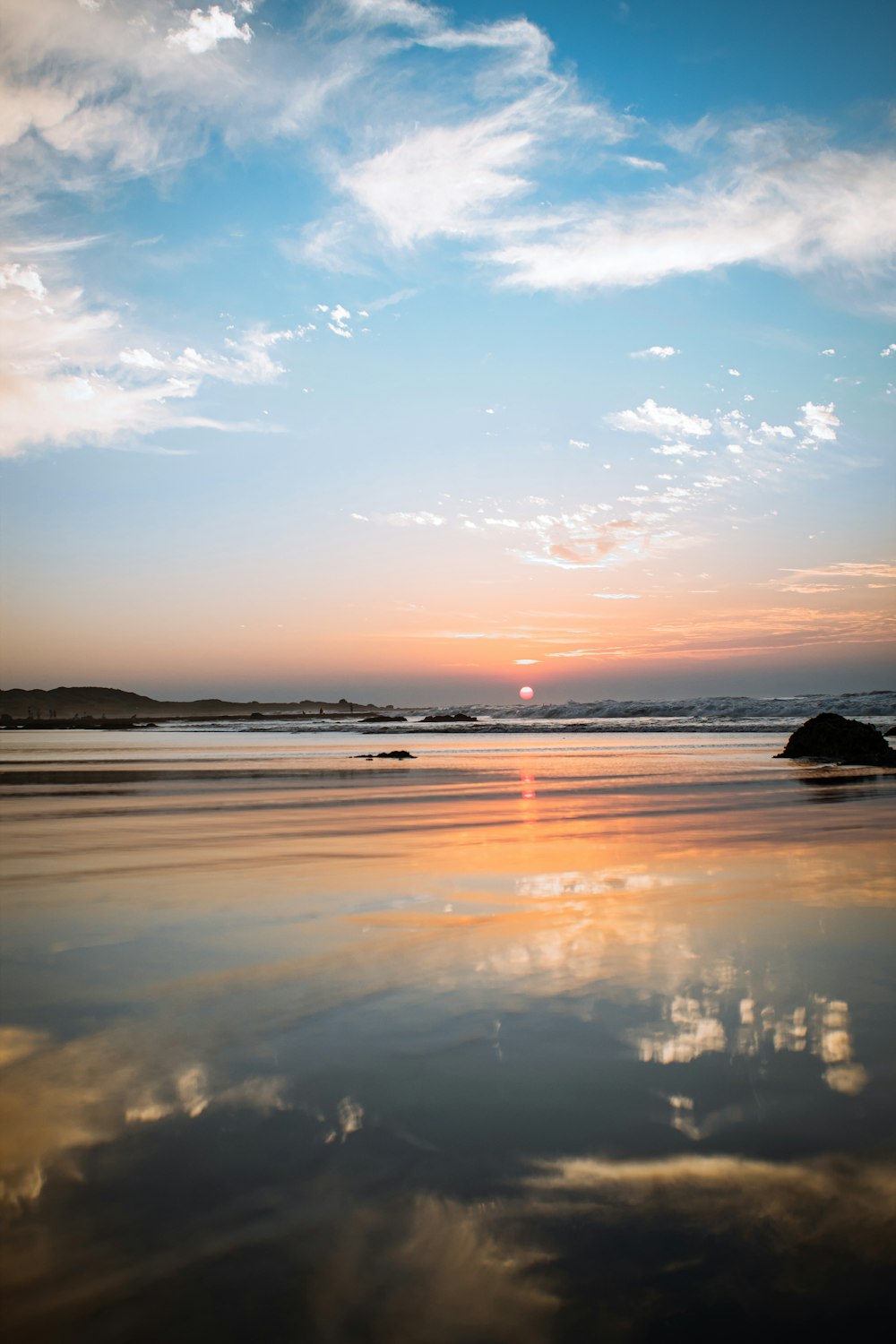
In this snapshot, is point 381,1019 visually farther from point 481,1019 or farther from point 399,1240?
point 399,1240

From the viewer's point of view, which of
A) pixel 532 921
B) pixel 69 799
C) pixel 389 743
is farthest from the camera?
pixel 389 743

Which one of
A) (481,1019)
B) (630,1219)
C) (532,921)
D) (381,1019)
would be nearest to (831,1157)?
(630,1219)

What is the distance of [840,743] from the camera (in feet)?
75.7

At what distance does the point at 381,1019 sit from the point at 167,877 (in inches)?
159

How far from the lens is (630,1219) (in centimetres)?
235

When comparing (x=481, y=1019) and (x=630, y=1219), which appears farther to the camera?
(x=481, y=1019)

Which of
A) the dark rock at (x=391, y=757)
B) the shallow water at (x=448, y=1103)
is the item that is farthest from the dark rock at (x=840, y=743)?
the shallow water at (x=448, y=1103)

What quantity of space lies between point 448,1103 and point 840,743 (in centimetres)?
2260

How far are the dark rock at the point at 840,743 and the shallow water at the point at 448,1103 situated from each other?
52.8ft

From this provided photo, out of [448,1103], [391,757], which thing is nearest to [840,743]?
[391,757]

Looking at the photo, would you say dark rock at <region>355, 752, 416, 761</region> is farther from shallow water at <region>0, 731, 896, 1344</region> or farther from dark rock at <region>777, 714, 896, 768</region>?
shallow water at <region>0, 731, 896, 1344</region>

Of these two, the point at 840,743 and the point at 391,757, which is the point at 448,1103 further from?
the point at 391,757

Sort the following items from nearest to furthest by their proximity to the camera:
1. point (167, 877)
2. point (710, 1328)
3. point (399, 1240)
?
point (710, 1328)
point (399, 1240)
point (167, 877)

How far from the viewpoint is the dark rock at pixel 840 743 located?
72.0 feet
